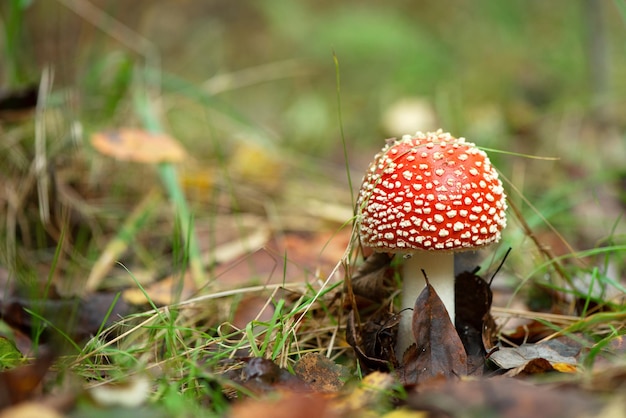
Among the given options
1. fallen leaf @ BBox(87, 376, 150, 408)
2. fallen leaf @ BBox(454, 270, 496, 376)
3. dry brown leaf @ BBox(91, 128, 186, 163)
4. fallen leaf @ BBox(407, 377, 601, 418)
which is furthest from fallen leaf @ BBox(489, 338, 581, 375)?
dry brown leaf @ BBox(91, 128, 186, 163)

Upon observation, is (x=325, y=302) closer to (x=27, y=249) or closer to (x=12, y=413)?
(x=12, y=413)

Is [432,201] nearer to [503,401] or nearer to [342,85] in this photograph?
[503,401]

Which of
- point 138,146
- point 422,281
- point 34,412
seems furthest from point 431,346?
point 138,146

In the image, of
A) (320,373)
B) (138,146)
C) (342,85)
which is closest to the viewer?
(320,373)

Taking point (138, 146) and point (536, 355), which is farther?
point (138, 146)

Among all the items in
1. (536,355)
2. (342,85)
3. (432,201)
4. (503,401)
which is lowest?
(536,355)

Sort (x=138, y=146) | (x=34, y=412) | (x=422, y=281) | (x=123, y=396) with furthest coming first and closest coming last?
(x=138, y=146) → (x=422, y=281) → (x=123, y=396) → (x=34, y=412)

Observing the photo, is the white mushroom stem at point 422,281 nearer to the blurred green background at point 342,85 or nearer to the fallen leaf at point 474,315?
the fallen leaf at point 474,315

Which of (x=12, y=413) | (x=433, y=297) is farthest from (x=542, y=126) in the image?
(x=12, y=413)
